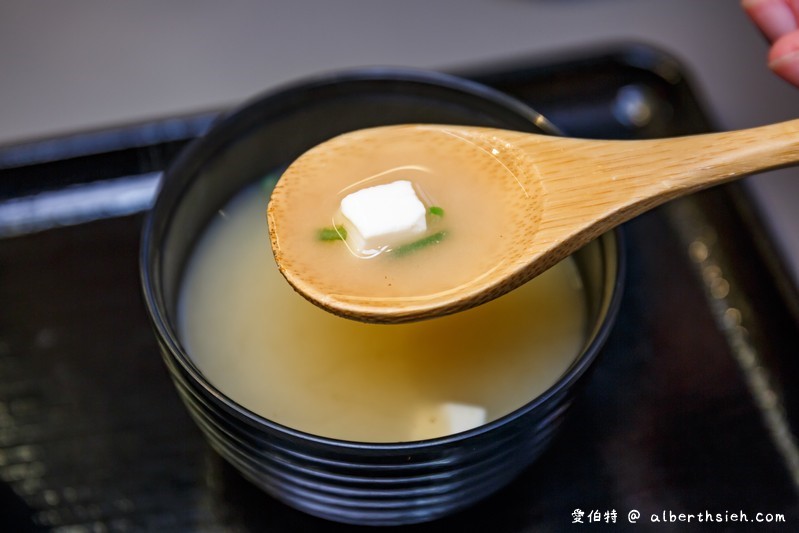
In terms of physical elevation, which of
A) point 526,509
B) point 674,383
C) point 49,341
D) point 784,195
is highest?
point 784,195

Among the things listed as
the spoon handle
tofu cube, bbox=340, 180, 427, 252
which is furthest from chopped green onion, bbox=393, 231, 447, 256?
the spoon handle

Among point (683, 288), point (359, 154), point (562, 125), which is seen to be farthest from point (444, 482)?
point (562, 125)

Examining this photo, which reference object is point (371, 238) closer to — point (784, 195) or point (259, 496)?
point (259, 496)

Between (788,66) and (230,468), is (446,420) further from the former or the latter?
(788,66)

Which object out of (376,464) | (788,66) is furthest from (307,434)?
(788,66)

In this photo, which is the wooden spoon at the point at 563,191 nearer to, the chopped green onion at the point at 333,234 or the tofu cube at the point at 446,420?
the chopped green onion at the point at 333,234

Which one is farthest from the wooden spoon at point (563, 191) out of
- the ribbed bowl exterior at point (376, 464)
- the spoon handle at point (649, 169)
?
the ribbed bowl exterior at point (376, 464)
